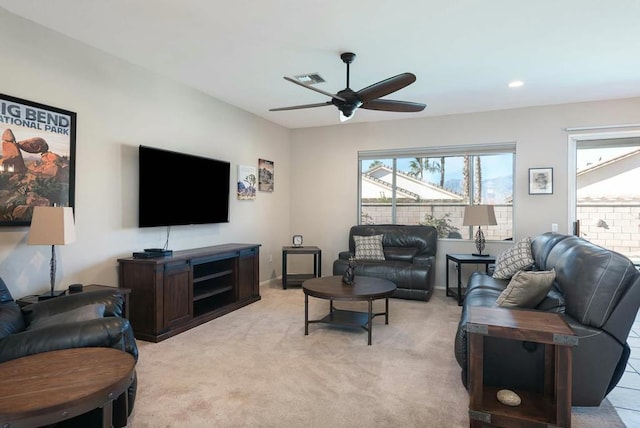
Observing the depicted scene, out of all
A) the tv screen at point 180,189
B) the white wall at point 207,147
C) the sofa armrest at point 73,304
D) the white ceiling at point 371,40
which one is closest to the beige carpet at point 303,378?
the sofa armrest at point 73,304

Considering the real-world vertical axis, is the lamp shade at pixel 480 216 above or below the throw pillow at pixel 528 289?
above

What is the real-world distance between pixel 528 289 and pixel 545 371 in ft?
1.61

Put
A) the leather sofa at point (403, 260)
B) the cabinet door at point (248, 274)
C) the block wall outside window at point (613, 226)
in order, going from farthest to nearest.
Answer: the block wall outside window at point (613, 226), the leather sofa at point (403, 260), the cabinet door at point (248, 274)

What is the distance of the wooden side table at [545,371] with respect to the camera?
6.14ft

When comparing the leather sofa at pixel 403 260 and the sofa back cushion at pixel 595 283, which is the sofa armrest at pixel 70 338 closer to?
the sofa back cushion at pixel 595 283

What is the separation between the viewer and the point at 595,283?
2.18 metres

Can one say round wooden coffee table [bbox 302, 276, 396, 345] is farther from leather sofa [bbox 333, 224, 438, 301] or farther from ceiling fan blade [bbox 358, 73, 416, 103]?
ceiling fan blade [bbox 358, 73, 416, 103]

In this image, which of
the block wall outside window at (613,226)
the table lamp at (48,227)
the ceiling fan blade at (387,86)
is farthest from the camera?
the block wall outside window at (613,226)

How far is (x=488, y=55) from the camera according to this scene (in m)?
3.50

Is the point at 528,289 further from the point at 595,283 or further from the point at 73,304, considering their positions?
the point at 73,304

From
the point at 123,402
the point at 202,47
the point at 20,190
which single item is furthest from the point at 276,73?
the point at 123,402

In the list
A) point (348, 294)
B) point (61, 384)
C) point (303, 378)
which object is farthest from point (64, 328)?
point (348, 294)

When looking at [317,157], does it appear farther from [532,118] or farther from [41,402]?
[41,402]

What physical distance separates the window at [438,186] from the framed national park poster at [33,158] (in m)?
4.30
